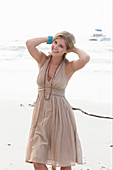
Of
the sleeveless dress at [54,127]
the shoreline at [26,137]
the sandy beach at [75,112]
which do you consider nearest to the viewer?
the sleeveless dress at [54,127]

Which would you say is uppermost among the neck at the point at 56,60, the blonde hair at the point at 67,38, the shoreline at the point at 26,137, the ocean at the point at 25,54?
the ocean at the point at 25,54

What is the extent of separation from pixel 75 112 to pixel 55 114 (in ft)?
9.85

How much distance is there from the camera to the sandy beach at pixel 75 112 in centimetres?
351

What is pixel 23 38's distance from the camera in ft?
33.9

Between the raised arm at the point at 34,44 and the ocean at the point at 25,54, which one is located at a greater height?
the ocean at the point at 25,54

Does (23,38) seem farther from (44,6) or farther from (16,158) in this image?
(16,158)

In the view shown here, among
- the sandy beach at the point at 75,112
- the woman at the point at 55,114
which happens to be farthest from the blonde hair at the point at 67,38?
the sandy beach at the point at 75,112

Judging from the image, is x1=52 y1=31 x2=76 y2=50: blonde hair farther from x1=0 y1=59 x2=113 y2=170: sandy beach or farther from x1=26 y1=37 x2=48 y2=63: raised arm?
x1=0 y1=59 x2=113 y2=170: sandy beach

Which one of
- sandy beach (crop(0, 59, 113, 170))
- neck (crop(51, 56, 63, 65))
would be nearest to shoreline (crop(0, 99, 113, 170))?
sandy beach (crop(0, 59, 113, 170))

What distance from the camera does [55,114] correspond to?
7.71 ft

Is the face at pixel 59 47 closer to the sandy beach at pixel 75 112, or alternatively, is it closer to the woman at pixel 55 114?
the woman at pixel 55 114

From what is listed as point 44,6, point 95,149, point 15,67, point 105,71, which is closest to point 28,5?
point 44,6

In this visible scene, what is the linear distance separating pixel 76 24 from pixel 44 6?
107 cm

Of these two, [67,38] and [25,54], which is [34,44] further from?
[25,54]
